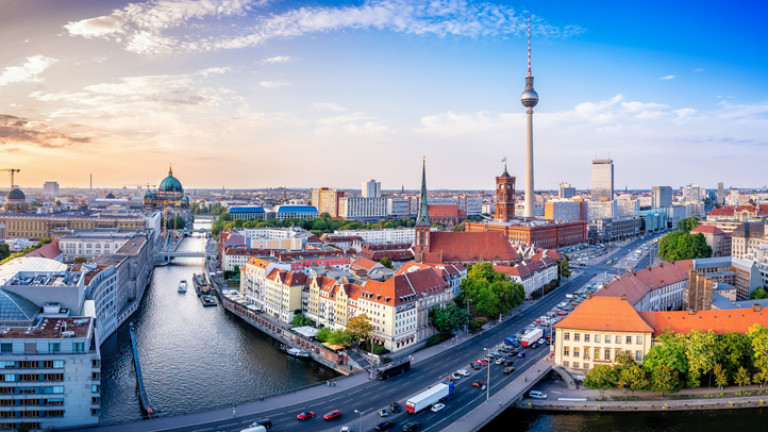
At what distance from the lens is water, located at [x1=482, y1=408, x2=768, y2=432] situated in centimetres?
3981

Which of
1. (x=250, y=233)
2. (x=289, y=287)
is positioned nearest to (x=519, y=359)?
(x=289, y=287)

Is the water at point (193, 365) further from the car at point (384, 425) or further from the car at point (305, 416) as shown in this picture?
the car at point (384, 425)

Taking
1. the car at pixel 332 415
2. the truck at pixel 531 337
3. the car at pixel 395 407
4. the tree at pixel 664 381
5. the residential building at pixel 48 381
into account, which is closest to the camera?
the residential building at pixel 48 381

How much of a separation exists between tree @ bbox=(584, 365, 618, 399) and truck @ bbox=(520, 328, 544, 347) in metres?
11.2

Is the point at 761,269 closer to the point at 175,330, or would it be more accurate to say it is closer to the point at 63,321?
the point at 175,330

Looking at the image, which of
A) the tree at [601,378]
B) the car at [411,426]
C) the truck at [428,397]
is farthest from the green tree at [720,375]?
the car at [411,426]

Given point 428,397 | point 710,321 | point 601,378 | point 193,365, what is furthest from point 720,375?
point 193,365

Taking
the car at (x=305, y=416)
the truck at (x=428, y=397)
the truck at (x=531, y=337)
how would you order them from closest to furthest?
the car at (x=305, y=416) → the truck at (x=428, y=397) → the truck at (x=531, y=337)

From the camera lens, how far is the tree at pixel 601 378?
43312 millimetres

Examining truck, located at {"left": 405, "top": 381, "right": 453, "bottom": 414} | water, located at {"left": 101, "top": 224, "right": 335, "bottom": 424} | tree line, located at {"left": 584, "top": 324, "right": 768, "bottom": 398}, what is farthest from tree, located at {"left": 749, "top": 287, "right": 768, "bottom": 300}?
water, located at {"left": 101, "top": 224, "right": 335, "bottom": 424}

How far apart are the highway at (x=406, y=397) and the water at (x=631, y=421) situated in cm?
319

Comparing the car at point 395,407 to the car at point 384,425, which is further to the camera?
the car at point 395,407

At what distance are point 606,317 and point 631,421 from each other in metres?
9.77

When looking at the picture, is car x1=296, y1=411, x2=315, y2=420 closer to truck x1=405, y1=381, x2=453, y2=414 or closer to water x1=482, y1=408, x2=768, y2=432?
truck x1=405, y1=381, x2=453, y2=414
